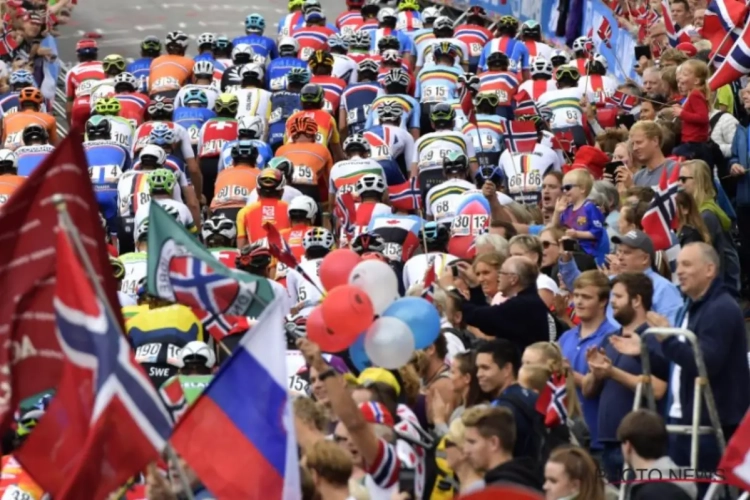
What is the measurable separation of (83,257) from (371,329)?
2232 millimetres

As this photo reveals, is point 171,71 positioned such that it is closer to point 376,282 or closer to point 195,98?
point 195,98

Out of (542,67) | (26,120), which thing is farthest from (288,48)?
(26,120)

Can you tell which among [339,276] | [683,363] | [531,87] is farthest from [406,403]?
[531,87]

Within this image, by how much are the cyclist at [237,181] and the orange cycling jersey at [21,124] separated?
2633 mm

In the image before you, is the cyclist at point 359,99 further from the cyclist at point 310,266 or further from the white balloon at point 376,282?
the white balloon at point 376,282

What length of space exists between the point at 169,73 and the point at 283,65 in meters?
1.45

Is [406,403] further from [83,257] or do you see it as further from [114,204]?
[114,204]

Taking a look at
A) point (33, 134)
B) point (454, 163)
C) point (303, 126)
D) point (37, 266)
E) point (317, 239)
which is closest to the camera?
point (37, 266)

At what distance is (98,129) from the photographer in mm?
21703

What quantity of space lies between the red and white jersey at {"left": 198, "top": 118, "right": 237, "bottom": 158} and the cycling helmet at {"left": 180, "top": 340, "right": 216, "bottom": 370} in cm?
800

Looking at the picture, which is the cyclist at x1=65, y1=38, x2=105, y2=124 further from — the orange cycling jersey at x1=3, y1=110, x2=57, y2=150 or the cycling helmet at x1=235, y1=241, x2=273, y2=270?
the cycling helmet at x1=235, y1=241, x2=273, y2=270

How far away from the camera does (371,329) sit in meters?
10.6

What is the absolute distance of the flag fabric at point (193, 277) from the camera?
33.1 feet

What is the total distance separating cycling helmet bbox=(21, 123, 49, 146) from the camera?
21.7m
